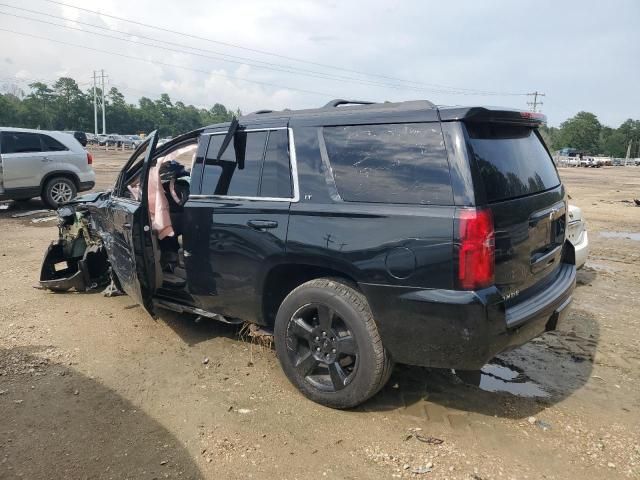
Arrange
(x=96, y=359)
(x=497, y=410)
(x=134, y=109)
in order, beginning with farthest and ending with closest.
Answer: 1. (x=134, y=109)
2. (x=96, y=359)
3. (x=497, y=410)

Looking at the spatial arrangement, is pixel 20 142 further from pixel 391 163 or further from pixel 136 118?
pixel 136 118

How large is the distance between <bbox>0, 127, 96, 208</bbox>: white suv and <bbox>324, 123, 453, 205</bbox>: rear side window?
9752 mm

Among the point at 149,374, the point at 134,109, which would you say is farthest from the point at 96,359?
the point at 134,109

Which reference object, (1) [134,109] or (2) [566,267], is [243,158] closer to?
(2) [566,267]

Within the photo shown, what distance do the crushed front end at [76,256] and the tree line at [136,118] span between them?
53768 mm

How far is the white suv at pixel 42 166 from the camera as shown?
10.5 m

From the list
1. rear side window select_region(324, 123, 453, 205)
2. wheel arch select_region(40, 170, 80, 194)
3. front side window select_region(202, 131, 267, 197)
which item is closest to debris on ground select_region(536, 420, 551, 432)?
rear side window select_region(324, 123, 453, 205)

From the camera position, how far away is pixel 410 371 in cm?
384

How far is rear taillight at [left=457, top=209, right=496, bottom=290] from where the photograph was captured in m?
2.63

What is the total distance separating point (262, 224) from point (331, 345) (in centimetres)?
96

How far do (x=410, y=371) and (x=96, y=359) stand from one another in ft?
8.31

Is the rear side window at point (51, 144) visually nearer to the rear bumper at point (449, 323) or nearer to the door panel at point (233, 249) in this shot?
the door panel at point (233, 249)

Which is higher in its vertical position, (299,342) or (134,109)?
(134,109)

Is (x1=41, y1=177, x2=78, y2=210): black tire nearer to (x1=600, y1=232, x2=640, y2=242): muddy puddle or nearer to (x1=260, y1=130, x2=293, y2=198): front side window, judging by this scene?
(x1=260, y1=130, x2=293, y2=198): front side window
